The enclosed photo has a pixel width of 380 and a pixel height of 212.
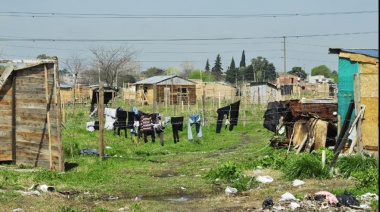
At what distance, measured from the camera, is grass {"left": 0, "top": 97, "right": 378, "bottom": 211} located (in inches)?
423

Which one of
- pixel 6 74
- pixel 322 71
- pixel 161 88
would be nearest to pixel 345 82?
pixel 6 74

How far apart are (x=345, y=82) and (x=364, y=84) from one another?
1456mm

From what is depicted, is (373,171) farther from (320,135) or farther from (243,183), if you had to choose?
(320,135)

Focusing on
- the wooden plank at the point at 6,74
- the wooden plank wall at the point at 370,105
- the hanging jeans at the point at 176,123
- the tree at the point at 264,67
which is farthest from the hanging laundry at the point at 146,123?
the tree at the point at 264,67

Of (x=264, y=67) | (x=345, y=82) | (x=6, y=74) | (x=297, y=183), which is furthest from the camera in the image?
(x=264, y=67)

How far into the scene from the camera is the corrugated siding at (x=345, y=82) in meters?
16.7

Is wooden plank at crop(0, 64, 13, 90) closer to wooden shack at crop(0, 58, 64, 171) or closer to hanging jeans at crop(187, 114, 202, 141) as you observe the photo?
wooden shack at crop(0, 58, 64, 171)

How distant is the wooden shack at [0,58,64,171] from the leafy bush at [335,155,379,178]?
275 inches

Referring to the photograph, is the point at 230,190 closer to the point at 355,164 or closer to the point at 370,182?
the point at 370,182

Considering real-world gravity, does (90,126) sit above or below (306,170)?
above

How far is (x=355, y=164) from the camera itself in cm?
1268

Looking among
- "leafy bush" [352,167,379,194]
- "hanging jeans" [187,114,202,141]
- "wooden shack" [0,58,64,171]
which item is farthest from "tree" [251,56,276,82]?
"leafy bush" [352,167,379,194]

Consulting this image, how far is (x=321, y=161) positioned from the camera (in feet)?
43.9

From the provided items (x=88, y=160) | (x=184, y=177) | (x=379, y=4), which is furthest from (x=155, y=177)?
(x=379, y=4)
